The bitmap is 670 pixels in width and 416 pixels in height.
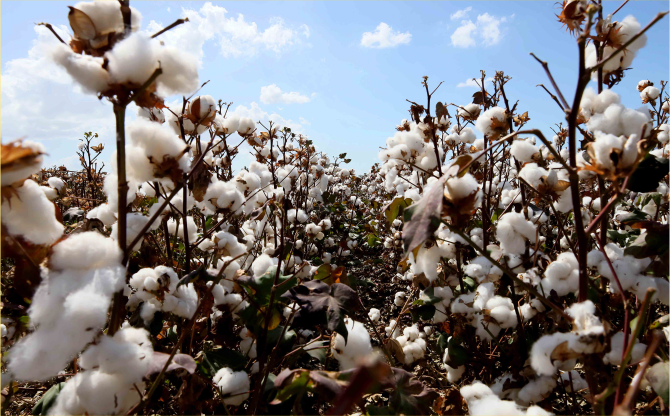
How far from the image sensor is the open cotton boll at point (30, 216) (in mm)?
738

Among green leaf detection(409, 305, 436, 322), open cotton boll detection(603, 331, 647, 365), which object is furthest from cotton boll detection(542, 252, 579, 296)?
green leaf detection(409, 305, 436, 322)

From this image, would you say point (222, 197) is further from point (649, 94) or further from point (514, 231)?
point (649, 94)

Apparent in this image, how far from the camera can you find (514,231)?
47.1 inches

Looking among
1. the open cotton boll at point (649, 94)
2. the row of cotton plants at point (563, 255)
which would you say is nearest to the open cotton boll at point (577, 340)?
the row of cotton plants at point (563, 255)

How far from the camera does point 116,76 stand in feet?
2.38

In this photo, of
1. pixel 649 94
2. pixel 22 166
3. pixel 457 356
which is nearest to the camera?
pixel 22 166

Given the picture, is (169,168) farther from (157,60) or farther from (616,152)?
(616,152)

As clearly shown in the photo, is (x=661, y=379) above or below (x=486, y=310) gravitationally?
below

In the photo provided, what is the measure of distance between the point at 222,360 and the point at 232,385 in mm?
98

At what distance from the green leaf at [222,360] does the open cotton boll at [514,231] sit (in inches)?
34.4

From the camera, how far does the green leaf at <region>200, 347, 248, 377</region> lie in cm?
125

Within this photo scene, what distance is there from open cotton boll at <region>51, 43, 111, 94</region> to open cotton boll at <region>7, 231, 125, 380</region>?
287mm

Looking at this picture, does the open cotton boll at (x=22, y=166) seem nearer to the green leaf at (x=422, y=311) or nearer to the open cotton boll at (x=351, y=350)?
the open cotton boll at (x=351, y=350)

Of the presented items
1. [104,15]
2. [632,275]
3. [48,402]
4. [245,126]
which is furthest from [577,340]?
[245,126]
